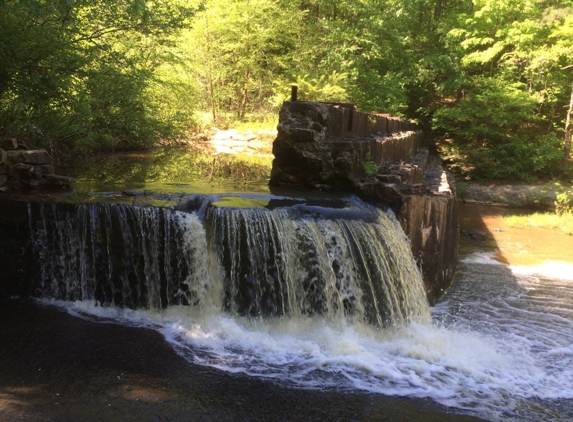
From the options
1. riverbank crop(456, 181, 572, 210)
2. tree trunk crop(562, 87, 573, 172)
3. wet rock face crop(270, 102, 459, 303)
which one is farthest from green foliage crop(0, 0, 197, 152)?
tree trunk crop(562, 87, 573, 172)

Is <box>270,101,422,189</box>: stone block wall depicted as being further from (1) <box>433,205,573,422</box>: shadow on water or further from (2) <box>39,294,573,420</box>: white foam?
(2) <box>39,294,573,420</box>: white foam

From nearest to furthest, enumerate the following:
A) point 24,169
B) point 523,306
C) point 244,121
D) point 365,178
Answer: point 24,169 < point 523,306 < point 365,178 < point 244,121

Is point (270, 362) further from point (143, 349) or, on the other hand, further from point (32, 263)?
point (32, 263)

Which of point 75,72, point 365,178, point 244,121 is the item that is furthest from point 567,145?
point 75,72

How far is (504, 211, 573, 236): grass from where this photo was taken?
12.9 meters

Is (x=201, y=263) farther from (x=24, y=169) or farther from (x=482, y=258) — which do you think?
(x=482, y=258)

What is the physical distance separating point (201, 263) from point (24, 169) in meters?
3.17

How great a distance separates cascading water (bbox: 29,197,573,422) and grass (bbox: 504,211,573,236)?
681cm

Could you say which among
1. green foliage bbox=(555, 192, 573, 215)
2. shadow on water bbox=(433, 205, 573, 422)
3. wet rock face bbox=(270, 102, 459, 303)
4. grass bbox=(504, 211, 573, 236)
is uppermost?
wet rock face bbox=(270, 102, 459, 303)

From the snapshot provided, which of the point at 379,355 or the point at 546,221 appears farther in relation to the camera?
the point at 546,221

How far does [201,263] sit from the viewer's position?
621cm

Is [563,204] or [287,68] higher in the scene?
[287,68]

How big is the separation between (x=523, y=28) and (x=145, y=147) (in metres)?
14.2

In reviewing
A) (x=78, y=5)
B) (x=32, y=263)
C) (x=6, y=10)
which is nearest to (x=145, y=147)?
(x=78, y=5)
